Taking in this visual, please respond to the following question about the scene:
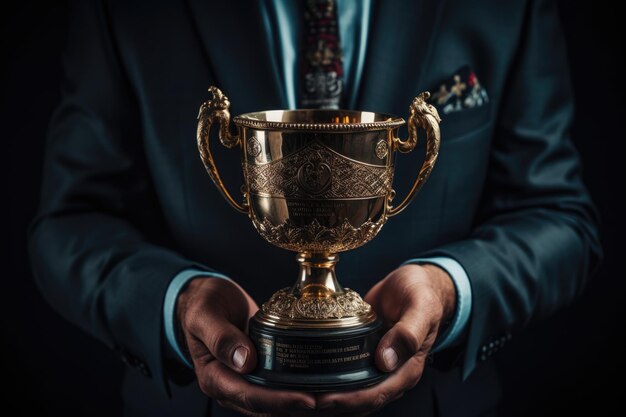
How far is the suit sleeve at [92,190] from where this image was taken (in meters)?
1.75

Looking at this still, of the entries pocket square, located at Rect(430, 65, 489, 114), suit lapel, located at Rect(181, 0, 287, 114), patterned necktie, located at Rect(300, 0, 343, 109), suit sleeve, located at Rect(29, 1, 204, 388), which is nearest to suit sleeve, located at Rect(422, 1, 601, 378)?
pocket square, located at Rect(430, 65, 489, 114)

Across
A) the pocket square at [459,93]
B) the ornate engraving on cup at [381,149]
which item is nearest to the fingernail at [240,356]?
the ornate engraving on cup at [381,149]

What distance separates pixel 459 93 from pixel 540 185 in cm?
28

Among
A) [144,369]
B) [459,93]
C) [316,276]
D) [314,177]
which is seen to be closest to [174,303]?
[144,369]

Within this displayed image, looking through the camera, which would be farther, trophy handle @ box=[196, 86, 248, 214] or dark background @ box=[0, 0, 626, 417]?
dark background @ box=[0, 0, 626, 417]

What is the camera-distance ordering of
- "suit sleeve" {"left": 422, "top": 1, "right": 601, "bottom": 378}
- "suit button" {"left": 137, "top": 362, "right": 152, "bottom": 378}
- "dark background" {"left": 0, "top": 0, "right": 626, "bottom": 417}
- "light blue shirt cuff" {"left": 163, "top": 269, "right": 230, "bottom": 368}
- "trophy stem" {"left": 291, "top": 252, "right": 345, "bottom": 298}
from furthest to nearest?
1. "dark background" {"left": 0, "top": 0, "right": 626, "bottom": 417}
2. "suit sleeve" {"left": 422, "top": 1, "right": 601, "bottom": 378}
3. "suit button" {"left": 137, "top": 362, "right": 152, "bottom": 378}
4. "light blue shirt cuff" {"left": 163, "top": 269, "right": 230, "bottom": 368}
5. "trophy stem" {"left": 291, "top": 252, "right": 345, "bottom": 298}

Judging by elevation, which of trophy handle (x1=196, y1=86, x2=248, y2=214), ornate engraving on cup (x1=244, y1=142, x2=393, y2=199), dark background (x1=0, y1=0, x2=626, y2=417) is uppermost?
trophy handle (x1=196, y1=86, x2=248, y2=214)

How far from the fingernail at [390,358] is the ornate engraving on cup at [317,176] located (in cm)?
24

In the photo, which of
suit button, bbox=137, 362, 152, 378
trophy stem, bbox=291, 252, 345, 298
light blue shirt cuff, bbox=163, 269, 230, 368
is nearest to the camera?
trophy stem, bbox=291, 252, 345, 298

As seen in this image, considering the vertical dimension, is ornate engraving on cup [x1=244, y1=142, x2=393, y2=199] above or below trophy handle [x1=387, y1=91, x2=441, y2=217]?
below

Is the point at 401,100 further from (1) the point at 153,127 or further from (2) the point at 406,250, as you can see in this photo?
(1) the point at 153,127

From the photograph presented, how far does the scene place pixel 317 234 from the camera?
4.30 feet

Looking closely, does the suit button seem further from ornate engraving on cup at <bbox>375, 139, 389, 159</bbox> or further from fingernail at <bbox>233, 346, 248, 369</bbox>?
ornate engraving on cup at <bbox>375, 139, 389, 159</bbox>

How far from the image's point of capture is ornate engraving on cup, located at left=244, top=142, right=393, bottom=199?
4.14 ft
